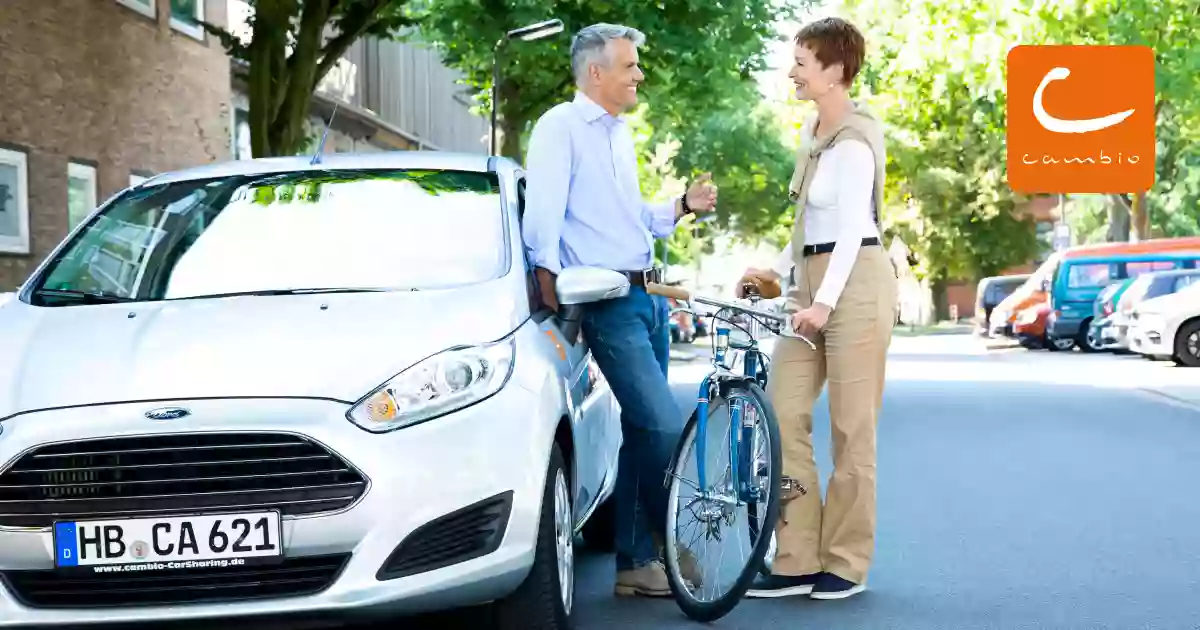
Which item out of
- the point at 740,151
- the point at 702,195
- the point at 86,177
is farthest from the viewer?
the point at 740,151

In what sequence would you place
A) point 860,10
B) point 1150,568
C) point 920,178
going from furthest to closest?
point 920,178, point 860,10, point 1150,568

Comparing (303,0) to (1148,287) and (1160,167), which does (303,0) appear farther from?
(1160,167)

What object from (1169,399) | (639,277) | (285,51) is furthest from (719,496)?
→ (285,51)

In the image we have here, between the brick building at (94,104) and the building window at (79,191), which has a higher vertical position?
the brick building at (94,104)

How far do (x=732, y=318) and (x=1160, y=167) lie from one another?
61148 mm

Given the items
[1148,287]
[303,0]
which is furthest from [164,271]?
[1148,287]

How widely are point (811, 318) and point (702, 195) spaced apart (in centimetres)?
62

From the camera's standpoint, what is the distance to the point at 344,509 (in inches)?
187

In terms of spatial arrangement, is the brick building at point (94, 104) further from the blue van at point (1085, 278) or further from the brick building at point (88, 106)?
the blue van at point (1085, 278)

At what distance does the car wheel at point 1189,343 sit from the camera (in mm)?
25891

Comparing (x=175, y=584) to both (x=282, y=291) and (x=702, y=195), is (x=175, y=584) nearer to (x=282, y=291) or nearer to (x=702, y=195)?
(x=282, y=291)

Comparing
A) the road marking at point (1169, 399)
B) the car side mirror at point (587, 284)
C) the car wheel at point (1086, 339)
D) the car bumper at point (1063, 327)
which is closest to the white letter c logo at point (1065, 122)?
the car bumper at point (1063, 327)

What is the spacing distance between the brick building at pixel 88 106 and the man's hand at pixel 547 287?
1422cm

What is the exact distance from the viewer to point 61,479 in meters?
4.77
